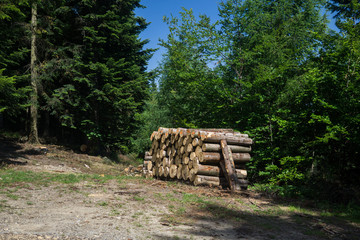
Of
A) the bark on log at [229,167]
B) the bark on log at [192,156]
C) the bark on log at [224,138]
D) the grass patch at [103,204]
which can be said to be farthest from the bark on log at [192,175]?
the grass patch at [103,204]

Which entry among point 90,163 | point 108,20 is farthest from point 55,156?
point 108,20

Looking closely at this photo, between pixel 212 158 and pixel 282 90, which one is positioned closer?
pixel 212 158

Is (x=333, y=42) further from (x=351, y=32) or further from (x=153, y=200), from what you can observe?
(x=153, y=200)

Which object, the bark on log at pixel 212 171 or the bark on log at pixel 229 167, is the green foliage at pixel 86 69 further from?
the bark on log at pixel 229 167

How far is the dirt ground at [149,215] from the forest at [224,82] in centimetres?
248

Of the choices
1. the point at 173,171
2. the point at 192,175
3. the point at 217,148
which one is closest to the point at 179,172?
the point at 173,171

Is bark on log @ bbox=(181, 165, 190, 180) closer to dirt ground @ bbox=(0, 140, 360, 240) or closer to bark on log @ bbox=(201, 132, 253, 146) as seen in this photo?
dirt ground @ bbox=(0, 140, 360, 240)

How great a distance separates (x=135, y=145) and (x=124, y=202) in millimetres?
20608

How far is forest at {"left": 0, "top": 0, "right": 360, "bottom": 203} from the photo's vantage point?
→ 859cm

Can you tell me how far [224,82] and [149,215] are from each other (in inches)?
455

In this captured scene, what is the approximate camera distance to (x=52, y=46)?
18984 mm

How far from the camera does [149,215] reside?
5562 mm

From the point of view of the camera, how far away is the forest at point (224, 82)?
8.59m

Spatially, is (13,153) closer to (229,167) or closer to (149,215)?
(229,167)
